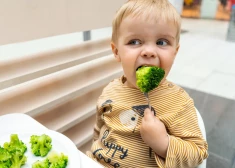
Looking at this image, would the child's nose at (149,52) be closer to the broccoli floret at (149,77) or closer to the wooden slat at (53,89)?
the broccoli floret at (149,77)

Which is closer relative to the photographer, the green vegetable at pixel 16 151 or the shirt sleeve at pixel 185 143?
the green vegetable at pixel 16 151

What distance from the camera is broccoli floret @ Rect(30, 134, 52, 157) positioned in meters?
0.57

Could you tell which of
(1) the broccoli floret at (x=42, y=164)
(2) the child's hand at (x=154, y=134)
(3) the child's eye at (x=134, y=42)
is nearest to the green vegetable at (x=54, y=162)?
(1) the broccoli floret at (x=42, y=164)

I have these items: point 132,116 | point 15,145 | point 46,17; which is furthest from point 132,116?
point 46,17

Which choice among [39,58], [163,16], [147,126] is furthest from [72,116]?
[163,16]

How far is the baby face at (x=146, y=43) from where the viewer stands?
0.68 metres

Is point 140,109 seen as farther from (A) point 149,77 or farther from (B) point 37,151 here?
(B) point 37,151

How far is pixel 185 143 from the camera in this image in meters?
0.68

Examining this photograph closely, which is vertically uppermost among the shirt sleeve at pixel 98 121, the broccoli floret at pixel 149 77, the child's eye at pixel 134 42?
the child's eye at pixel 134 42

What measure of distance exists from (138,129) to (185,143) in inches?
5.4

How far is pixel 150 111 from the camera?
2.23 feet

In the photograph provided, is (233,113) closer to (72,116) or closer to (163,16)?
(72,116)

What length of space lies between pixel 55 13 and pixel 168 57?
1.58 ft

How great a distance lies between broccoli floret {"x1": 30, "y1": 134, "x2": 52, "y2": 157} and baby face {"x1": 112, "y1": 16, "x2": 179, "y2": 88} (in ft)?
0.96
